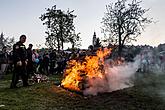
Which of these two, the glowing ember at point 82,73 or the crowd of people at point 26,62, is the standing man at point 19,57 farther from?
the glowing ember at point 82,73

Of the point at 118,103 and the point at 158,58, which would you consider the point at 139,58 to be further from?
the point at 118,103

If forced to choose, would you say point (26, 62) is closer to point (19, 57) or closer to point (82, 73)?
point (19, 57)

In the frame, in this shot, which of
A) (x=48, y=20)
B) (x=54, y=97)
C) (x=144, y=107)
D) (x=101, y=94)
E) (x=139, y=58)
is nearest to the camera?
(x=144, y=107)

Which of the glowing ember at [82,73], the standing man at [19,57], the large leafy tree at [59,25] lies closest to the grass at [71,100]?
the glowing ember at [82,73]

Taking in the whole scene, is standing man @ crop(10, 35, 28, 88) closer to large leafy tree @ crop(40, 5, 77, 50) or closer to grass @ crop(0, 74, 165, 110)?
grass @ crop(0, 74, 165, 110)

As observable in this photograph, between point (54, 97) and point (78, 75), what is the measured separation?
278 cm

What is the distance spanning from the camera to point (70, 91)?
52.1ft

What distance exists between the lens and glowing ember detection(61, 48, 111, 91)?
16.2m

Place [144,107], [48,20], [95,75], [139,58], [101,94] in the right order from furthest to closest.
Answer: [48,20] → [139,58] → [95,75] → [101,94] → [144,107]

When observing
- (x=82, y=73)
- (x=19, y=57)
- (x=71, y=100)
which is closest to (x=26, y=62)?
(x=19, y=57)

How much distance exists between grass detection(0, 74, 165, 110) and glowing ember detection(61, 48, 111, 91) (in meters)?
0.69

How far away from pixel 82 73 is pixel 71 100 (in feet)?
8.95

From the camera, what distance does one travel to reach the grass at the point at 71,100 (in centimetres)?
1224

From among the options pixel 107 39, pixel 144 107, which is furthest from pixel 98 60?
pixel 107 39
